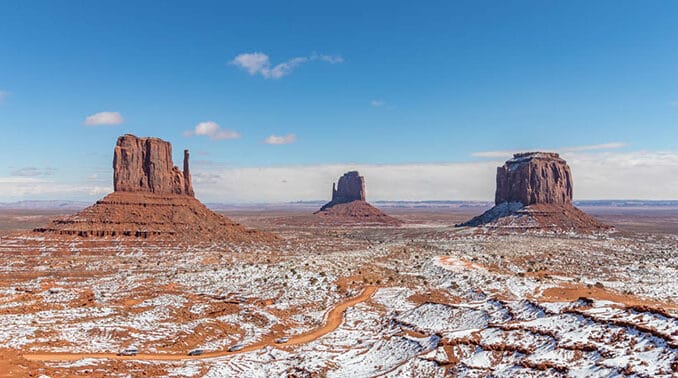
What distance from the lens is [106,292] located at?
38000mm

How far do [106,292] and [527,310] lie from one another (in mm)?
34609

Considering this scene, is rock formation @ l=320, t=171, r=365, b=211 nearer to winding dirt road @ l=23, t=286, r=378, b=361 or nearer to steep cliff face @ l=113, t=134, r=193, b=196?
steep cliff face @ l=113, t=134, r=193, b=196

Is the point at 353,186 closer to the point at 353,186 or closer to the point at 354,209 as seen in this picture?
the point at 353,186

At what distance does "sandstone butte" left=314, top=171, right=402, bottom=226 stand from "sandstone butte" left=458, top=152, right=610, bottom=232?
50.7 metres

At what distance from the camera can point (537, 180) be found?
113 meters

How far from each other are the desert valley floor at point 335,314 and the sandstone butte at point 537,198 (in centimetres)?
4227

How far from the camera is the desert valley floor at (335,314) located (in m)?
17.6

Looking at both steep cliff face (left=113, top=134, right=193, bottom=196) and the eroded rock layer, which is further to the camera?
the eroded rock layer

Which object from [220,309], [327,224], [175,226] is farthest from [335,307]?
[327,224]

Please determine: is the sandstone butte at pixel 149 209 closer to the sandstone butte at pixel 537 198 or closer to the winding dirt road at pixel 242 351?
the winding dirt road at pixel 242 351

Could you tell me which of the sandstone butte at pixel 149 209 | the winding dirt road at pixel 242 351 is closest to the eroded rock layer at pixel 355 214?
the sandstone butte at pixel 149 209

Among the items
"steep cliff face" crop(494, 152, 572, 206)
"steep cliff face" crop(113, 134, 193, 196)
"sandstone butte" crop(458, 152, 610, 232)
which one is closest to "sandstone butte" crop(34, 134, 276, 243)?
"steep cliff face" crop(113, 134, 193, 196)

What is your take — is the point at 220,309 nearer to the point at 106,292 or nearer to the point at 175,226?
the point at 106,292

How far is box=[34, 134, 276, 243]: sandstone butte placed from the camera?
70562mm
